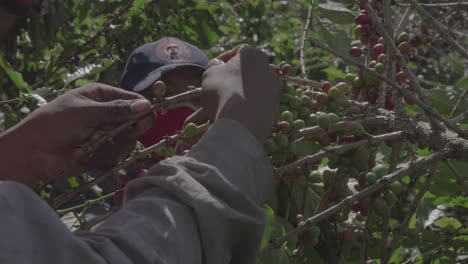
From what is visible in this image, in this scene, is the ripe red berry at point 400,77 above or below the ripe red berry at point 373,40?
below

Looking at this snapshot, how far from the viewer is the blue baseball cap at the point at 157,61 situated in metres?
2.83

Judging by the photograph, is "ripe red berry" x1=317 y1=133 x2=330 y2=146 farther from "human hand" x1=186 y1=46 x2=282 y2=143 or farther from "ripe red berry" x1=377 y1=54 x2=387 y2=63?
"ripe red berry" x1=377 y1=54 x2=387 y2=63

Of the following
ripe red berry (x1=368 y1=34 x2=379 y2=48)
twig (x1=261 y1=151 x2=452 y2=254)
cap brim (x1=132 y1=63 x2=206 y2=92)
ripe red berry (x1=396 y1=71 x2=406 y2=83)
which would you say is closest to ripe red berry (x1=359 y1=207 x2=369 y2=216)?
twig (x1=261 y1=151 x2=452 y2=254)

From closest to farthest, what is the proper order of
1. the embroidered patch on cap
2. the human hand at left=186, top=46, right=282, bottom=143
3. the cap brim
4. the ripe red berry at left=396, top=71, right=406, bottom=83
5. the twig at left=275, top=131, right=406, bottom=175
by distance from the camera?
the human hand at left=186, top=46, right=282, bottom=143, the twig at left=275, top=131, right=406, bottom=175, the ripe red berry at left=396, top=71, right=406, bottom=83, the cap brim, the embroidered patch on cap

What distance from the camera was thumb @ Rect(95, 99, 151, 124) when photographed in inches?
60.0

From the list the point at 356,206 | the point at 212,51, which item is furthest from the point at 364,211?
the point at 212,51

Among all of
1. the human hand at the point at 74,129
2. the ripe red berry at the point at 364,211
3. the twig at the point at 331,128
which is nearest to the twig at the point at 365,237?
the ripe red berry at the point at 364,211

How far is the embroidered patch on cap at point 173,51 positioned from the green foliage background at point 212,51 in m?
0.14

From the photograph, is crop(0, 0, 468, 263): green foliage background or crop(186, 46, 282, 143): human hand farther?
crop(0, 0, 468, 263): green foliage background

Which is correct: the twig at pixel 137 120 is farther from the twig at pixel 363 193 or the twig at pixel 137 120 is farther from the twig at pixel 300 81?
the twig at pixel 363 193

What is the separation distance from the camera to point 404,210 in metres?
2.55

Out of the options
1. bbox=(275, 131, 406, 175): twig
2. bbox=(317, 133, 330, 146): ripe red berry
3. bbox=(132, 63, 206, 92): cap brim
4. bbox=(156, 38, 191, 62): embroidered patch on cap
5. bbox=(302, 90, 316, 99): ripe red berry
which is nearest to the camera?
bbox=(275, 131, 406, 175): twig

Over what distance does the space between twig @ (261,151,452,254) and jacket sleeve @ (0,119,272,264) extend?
0.14 metres

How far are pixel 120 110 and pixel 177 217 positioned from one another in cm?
41
